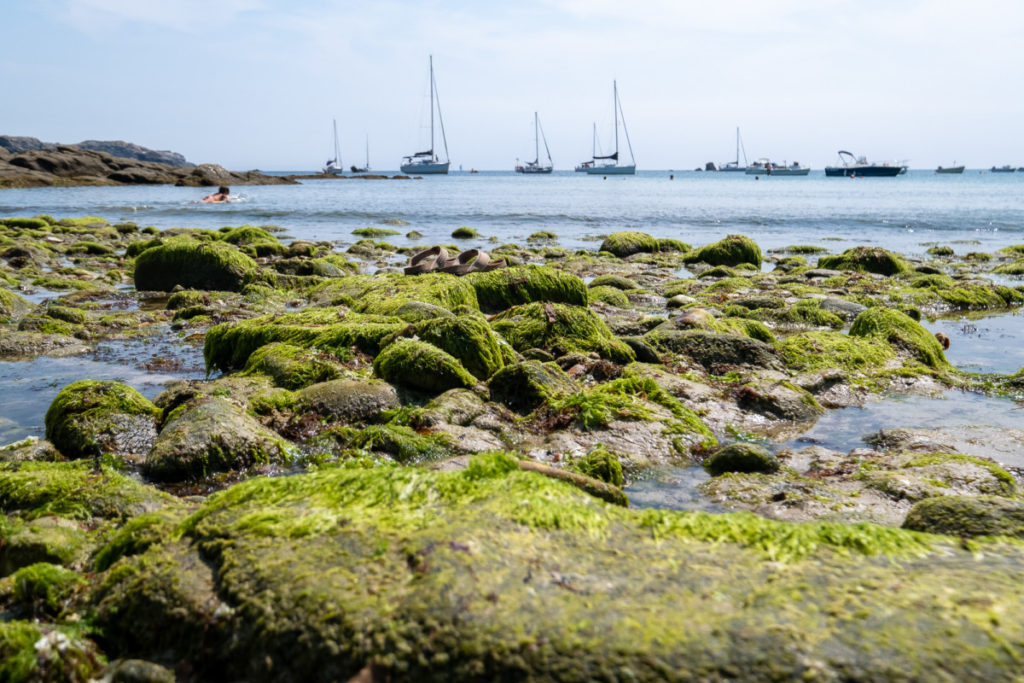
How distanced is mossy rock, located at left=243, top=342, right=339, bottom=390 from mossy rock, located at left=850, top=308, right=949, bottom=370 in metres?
7.63

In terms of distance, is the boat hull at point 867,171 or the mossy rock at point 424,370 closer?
the mossy rock at point 424,370

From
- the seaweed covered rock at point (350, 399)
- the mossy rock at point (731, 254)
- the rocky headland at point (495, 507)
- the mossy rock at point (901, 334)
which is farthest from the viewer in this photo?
the mossy rock at point (731, 254)

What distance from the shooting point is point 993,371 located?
9.78 meters

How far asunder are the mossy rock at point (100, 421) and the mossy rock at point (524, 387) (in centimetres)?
334

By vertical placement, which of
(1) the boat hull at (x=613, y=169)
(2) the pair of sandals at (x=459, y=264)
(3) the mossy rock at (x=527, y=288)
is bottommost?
(3) the mossy rock at (x=527, y=288)

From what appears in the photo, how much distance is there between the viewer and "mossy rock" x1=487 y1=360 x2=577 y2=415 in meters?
7.60

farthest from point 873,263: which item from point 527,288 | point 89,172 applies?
point 89,172

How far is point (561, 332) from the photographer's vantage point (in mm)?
9695

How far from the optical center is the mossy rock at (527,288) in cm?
1216

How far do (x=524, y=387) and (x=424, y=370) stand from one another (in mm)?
1074

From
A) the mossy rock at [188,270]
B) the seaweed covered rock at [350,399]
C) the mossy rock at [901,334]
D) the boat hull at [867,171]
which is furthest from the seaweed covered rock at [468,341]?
the boat hull at [867,171]

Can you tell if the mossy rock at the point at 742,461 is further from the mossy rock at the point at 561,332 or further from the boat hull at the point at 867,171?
the boat hull at the point at 867,171

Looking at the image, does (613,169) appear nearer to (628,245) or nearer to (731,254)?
(628,245)

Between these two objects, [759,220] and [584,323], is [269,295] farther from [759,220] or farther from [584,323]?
[759,220]
